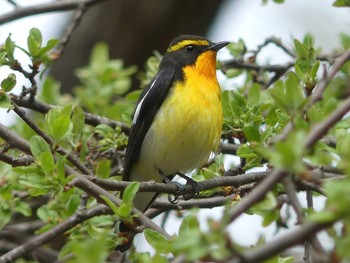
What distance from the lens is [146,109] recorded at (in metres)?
4.72

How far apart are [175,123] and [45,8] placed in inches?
56.7

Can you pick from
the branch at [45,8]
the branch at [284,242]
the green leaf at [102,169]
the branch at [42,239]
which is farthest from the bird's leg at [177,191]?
the branch at [284,242]

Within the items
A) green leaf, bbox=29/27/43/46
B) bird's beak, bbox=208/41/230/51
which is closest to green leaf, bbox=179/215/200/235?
green leaf, bbox=29/27/43/46

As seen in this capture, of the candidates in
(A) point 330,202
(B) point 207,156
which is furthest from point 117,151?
(A) point 330,202

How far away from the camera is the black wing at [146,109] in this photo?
4.61m

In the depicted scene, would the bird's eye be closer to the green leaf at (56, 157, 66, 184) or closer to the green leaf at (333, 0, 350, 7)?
the green leaf at (333, 0, 350, 7)

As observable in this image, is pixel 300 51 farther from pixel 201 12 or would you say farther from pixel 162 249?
pixel 201 12

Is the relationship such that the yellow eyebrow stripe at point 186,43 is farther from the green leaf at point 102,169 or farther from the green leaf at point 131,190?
the green leaf at point 131,190

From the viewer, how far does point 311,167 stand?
10.5ft

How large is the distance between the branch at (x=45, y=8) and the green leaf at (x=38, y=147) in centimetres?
201

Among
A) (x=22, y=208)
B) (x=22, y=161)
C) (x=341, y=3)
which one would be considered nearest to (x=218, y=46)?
(x=341, y=3)

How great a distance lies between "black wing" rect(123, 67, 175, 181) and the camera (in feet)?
15.1

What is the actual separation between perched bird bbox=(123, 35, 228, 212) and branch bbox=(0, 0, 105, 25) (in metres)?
0.81

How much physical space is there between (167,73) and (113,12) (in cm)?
214
